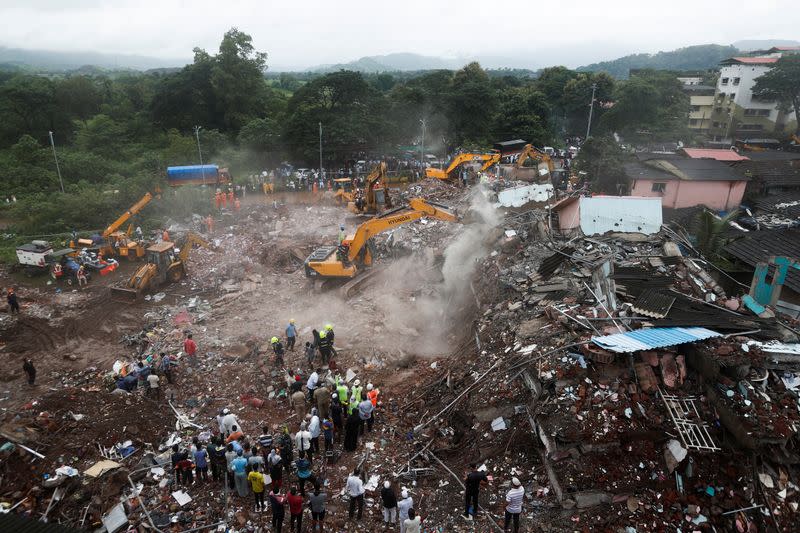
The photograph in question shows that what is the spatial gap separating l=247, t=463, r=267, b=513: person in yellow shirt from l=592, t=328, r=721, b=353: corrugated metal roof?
616 cm

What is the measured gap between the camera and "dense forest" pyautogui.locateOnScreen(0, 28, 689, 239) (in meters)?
27.0

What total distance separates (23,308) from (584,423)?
16771 millimetres

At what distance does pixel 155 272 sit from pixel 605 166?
66.4 feet

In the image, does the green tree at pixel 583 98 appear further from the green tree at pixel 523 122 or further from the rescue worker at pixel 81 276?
the rescue worker at pixel 81 276

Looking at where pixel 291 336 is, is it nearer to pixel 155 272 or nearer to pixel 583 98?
pixel 155 272

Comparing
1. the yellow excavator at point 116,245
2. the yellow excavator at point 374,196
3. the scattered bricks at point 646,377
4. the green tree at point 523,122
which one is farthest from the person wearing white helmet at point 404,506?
the green tree at point 523,122

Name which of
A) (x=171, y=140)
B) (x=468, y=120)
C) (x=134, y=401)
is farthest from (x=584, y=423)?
(x=468, y=120)

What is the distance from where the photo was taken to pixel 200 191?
24.0m

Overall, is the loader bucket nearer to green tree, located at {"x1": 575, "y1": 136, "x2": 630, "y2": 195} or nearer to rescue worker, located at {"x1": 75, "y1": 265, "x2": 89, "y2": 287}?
rescue worker, located at {"x1": 75, "y1": 265, "x2": 89, "y2": 287}

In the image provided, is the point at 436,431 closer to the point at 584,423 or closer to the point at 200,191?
the point at 584,423

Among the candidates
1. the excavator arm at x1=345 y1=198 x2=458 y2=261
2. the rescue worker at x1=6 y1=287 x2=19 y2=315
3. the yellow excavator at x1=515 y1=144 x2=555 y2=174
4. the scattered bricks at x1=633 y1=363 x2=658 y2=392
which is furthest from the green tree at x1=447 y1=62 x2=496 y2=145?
the scattered bricks at x1=633 y1=363 x2=658 y2=392

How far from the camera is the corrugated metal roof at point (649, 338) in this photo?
812 centimetres

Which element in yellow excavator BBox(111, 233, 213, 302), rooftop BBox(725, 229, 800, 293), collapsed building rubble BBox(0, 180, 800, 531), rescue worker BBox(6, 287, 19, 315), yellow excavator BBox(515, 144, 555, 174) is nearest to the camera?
collapsed building rubble BBox(0, 180, 800, 531)

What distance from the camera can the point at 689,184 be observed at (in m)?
21.8
